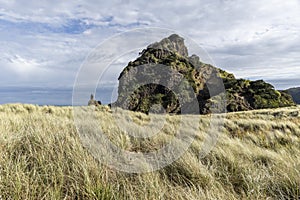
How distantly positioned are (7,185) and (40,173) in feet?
1.66

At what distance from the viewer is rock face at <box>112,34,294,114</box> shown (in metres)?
19.3

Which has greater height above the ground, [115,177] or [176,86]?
[176,86]

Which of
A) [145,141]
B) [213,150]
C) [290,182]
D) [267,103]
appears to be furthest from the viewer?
[267,103]

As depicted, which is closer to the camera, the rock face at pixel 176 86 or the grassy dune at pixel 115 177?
the grassy dune at pixel 115 177

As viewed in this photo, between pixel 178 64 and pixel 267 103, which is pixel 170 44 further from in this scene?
pixel 267 103

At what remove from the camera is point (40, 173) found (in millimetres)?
2994

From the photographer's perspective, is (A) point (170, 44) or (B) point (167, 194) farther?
(A) point (170, 44)

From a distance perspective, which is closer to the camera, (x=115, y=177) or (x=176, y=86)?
(x=115, y=177)

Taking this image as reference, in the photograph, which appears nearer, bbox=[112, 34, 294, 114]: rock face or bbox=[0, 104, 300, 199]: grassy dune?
bbox=[0, 104, 300, 199]: grassy dune

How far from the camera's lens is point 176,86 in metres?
19.9

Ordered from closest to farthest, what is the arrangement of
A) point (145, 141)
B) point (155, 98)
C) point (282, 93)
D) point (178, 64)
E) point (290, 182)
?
point (290, 182), point (145, 141), point (155, 98), point (178, 64), point (282, 93)

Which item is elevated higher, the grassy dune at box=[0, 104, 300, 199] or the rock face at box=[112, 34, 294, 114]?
the rock face at box=[112, 34, 294, 114]

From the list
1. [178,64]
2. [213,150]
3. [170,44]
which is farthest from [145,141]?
[170,44]

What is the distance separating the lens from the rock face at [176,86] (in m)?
19.3
